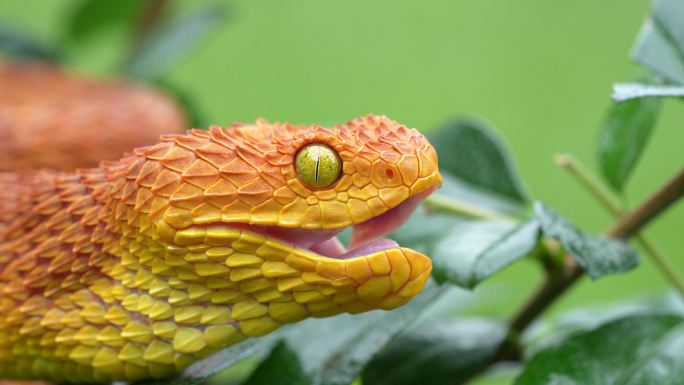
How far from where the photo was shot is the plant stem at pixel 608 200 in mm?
974

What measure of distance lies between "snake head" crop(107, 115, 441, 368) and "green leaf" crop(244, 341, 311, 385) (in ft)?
0.24

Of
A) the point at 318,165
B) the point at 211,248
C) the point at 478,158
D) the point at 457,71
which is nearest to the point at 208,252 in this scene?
the point at 211,248

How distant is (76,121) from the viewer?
1.70m

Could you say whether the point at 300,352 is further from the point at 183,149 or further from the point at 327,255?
the point at 183,149

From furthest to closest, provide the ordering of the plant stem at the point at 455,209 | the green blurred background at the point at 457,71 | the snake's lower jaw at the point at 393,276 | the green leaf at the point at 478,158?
the green blurred background at the point at 457,71 → the green leaf at the point at 478,158 → the plant stem at the point at 455,209 → the snake's lower jaw at the point at 393,276

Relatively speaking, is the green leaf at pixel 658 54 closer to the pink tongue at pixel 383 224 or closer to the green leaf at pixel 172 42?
the pink tongue at pixel 383 224

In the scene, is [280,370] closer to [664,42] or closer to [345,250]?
[345,250]

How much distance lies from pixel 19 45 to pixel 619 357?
5.64ft

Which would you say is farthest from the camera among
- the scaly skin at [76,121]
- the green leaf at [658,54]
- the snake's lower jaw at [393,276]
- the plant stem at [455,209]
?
the scaly skin at [76,121]

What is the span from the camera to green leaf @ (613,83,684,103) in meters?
0.82

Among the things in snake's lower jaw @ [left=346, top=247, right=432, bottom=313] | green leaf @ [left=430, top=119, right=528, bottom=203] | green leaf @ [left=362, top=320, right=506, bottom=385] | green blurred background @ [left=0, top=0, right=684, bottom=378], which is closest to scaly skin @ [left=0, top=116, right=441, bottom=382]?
snake's lower jaw @ [left=346, top=247, right=432, bottom=313]

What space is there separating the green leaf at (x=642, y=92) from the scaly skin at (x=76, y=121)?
1043 mm

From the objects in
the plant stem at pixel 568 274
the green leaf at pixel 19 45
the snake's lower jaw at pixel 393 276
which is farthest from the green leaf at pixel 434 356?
the green leaf at pixel 19 45

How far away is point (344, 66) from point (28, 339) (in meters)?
4.00
